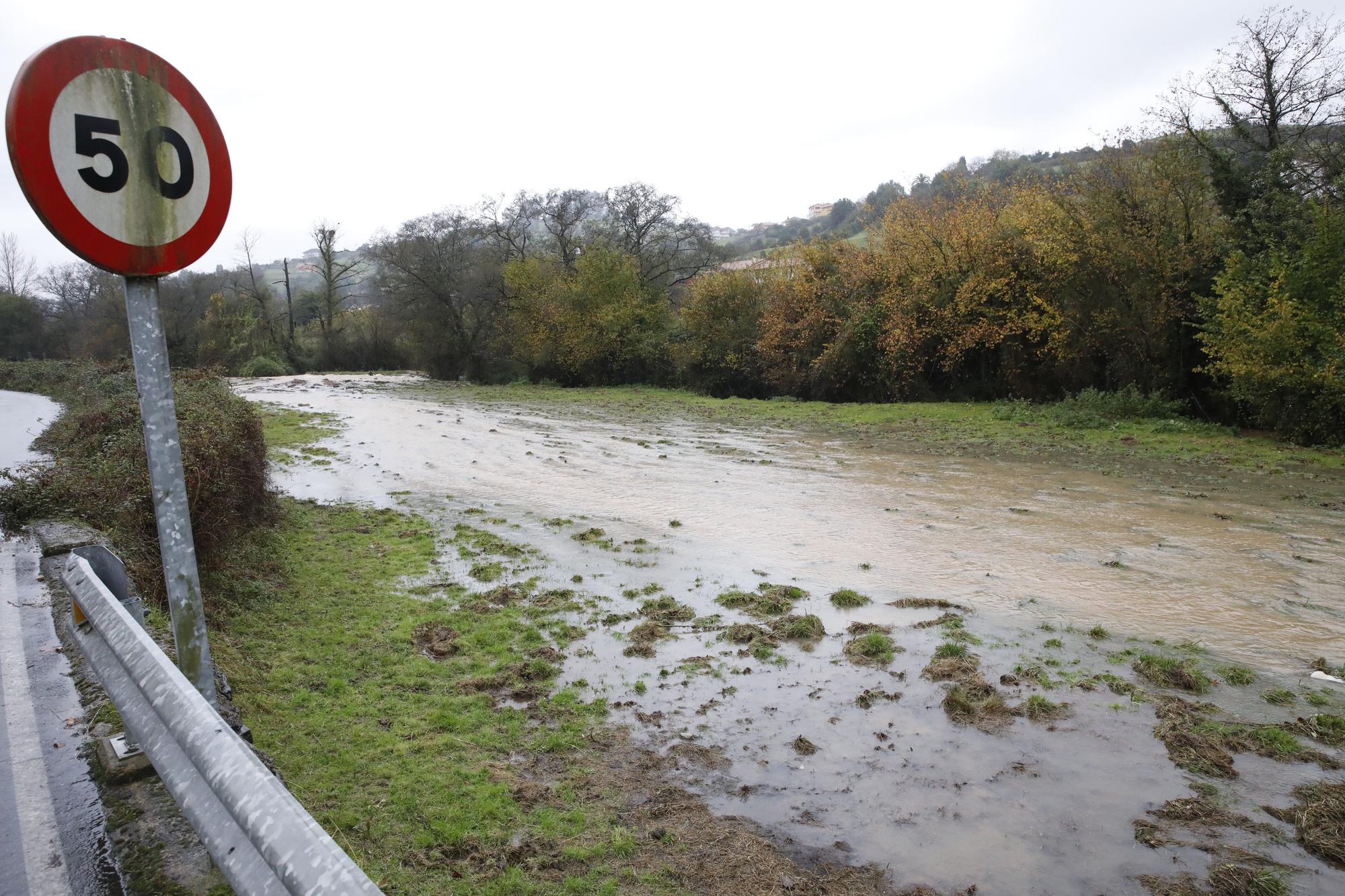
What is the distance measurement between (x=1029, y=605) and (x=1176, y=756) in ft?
8.45

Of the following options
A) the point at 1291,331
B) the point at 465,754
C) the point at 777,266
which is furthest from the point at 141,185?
the point at 777,266

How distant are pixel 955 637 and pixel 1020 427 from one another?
1291cm

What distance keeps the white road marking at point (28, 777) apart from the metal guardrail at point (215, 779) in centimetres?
59

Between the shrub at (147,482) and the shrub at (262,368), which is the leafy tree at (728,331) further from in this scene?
the shrub at (262,368)

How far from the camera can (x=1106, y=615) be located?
6.89m

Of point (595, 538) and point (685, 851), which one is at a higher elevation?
point (595, 538)

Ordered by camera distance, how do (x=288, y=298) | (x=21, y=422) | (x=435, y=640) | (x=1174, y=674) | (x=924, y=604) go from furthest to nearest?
1. (x=288, y=298)
2. (x=21, y=422)
3. (x=924, y=604)
4. (x=435, y=640)
5. (x=1174, y=674)

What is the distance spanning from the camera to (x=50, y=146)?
85.8 inches

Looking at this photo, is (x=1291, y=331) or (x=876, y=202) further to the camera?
(x=876, y=202)

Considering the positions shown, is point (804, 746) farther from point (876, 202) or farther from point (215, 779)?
point (876, 202)

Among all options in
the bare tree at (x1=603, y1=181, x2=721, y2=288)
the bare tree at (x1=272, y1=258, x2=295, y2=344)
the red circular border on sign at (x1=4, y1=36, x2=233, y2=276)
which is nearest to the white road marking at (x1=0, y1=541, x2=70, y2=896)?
the red circular border on sign at (x1=4, y1=36, x2=233, y2=276)

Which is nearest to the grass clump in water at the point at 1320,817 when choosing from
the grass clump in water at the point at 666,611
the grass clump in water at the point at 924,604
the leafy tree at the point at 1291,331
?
the grass clump in water at the point at 924,604

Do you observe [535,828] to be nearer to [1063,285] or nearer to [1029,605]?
[1029,605]

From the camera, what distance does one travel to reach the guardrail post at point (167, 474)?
242 cm
